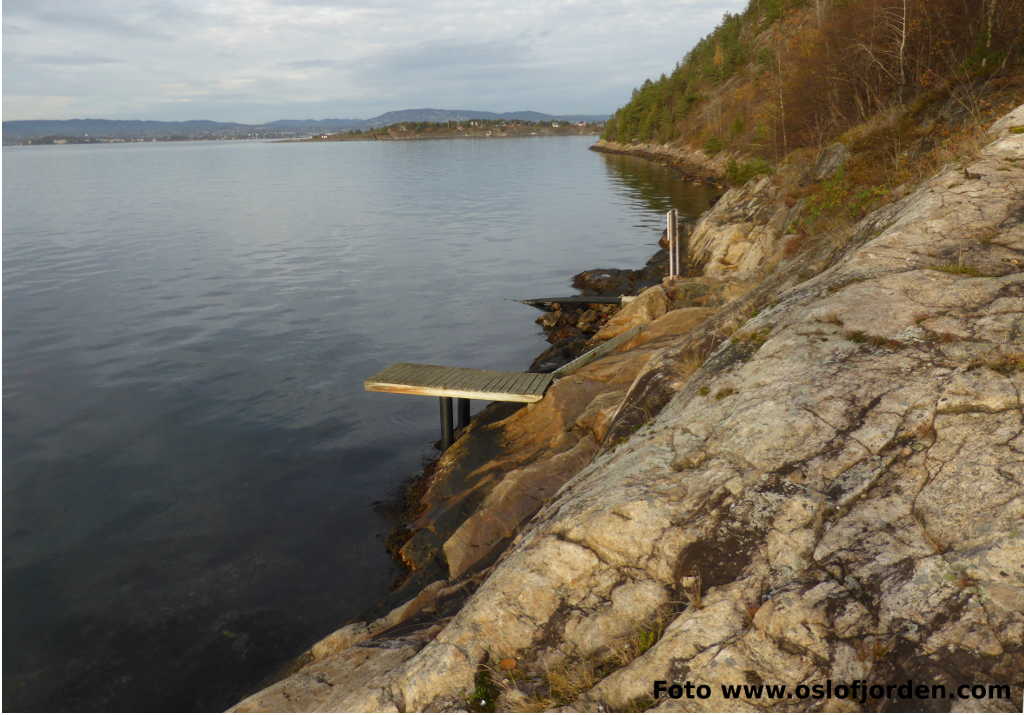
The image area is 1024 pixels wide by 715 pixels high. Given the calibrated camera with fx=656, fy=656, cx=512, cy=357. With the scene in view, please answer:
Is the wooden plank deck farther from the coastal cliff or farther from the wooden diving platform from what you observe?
the coastal cliff

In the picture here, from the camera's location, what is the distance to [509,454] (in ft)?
46.3

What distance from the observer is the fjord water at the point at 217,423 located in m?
11.6

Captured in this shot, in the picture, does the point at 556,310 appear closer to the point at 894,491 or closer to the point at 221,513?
the point at 221,513

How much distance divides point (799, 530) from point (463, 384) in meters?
10.4

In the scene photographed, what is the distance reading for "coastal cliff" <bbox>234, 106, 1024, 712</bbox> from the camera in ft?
14.8

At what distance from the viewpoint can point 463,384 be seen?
15.1m

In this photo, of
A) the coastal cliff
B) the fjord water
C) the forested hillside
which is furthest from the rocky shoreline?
the coastal cliff

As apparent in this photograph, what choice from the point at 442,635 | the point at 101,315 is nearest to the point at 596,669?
the point at 442,635

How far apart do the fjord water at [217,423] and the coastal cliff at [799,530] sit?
4.47m

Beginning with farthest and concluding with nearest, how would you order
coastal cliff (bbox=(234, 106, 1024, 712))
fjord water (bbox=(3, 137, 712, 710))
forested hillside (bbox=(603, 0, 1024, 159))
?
forested hillside (bbox=(603, 0, 1024, 159)) < fjord water (bbox=(3, 137, 712, 710)) < coastal cliff (bbox=(234, 106, 1024, 712))

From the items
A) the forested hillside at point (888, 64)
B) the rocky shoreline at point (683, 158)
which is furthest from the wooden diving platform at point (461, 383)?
the rocky shoreline at point (683, 158)

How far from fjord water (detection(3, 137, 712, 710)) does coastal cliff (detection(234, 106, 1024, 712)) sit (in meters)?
4.47

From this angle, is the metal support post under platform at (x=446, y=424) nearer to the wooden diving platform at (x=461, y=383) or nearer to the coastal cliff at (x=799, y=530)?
the wooden diving platform at (x=461, y=383)

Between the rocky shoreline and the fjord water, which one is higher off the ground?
the rocky shoreline
